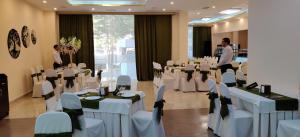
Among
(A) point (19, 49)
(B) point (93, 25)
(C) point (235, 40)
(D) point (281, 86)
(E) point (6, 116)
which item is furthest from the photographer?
(C) point (235, 40)

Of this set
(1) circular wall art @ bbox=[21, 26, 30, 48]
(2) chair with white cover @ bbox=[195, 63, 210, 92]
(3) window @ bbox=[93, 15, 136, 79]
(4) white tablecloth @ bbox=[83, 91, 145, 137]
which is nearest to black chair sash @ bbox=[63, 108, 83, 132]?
(4) white tablecloth @ bbox=[83, 91, 145, 137]

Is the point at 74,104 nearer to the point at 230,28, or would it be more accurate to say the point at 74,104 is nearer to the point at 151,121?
the point at 151,121

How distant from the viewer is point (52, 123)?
271 centimetres

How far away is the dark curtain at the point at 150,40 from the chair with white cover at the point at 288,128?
928 cm

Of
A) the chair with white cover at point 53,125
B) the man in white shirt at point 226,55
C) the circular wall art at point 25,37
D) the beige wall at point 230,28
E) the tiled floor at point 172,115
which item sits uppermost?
the beige wall at point 230,28

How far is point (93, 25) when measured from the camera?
40.9ft

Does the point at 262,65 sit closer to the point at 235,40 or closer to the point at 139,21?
the point at 139,21

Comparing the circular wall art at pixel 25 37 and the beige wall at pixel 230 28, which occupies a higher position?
the beige wall at pixel 230 28

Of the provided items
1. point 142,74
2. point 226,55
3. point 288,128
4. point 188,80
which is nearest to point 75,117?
point 288,128

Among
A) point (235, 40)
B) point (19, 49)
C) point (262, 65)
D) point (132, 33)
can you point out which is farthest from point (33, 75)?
point (235, 40)

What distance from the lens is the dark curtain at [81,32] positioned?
12.1m

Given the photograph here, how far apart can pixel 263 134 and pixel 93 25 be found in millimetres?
10032

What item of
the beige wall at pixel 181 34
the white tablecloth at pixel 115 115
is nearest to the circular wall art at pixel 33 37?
the beige wall at pixel 181 34

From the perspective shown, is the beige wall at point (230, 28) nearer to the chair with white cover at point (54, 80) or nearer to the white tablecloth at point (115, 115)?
the chair with white cover at point (54, 80)
